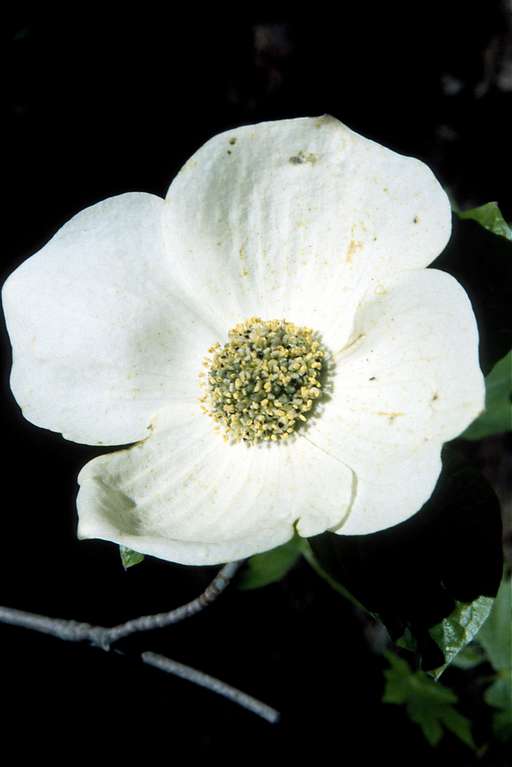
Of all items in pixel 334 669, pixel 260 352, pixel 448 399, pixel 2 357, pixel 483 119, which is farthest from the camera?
pixel 483 119

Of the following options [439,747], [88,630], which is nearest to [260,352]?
[88,630]

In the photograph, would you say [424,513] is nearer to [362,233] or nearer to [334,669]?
[362,233]

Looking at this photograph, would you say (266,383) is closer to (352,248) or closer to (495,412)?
(352,248)

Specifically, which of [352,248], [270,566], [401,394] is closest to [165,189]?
[270,566]

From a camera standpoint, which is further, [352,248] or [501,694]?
[501,694]

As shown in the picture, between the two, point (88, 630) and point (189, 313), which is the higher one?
point (189, 313)

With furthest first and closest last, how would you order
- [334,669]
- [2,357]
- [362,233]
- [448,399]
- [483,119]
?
[483,119], [334,669], [2,357], [362,233], [448,399]

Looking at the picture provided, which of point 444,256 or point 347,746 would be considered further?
point 347,746
